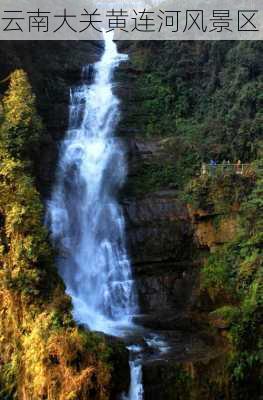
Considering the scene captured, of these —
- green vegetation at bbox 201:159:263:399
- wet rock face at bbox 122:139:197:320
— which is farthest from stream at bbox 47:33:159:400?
green vegetation at bbox 201:159:263:399

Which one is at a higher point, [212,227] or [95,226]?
[95,226]

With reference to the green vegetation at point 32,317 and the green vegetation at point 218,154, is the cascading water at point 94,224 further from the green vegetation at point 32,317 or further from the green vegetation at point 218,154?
the green vegetation at point 32,317

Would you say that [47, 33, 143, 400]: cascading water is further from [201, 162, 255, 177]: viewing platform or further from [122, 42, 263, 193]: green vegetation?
[201, 162, 255, 177]: viewing platform

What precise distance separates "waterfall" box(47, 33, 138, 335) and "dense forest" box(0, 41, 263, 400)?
0.50 metres

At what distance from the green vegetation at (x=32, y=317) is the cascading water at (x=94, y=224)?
1538mm

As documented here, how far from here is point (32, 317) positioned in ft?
44.7

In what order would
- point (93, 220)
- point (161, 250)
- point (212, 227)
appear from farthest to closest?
point (93, 220) < point (161, 250) < point (212, 227)

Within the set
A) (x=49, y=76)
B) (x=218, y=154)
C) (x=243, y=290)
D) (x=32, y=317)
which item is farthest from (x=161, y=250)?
(x=49, y=76)

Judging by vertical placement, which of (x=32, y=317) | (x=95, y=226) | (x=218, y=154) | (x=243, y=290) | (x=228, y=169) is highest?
(x=218, y=154)

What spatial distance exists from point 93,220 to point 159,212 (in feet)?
7.98

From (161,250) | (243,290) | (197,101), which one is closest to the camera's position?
(243,290)

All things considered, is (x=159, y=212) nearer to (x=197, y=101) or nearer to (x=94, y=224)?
(x=94, y=224)

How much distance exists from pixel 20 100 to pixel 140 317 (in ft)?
27.4

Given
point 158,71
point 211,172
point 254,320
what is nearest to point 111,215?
point 211,172
